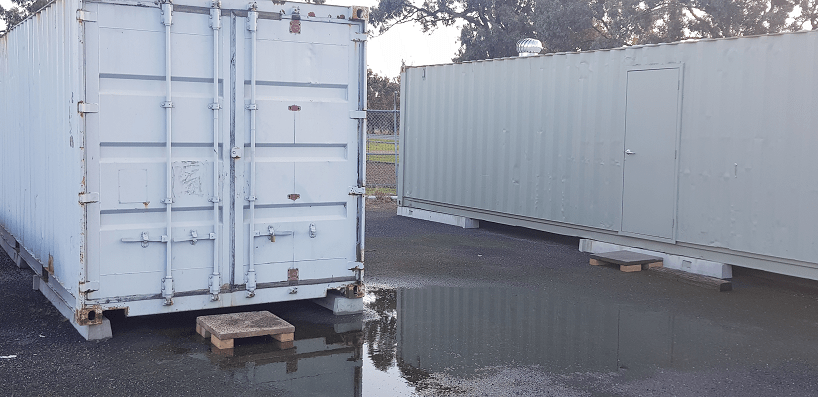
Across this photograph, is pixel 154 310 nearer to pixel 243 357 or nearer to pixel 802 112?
pixel 243 357

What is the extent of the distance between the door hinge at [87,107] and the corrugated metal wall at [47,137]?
47 millimetres

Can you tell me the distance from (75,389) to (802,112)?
7.39m

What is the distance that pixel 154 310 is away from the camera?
639 centimetres

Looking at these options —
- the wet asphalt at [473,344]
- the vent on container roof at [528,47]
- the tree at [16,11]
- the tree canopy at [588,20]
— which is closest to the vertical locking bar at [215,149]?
the wet asphalt at [473,344]

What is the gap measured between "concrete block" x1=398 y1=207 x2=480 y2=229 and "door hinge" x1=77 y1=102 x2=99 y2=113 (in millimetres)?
8287

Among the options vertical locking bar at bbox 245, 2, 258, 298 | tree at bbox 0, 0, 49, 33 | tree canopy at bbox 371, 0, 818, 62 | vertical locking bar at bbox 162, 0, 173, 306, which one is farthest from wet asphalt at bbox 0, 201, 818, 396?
tree at bbox 0, 0, 49, 33

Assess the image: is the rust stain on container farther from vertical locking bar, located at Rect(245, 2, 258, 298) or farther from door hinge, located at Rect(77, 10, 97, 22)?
door hinge, located at Rect(77, 10, 97, 22)

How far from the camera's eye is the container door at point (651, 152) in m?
9.82

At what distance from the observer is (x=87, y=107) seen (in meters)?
5.96

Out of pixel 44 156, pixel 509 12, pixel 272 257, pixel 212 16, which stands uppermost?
pixel 509 12

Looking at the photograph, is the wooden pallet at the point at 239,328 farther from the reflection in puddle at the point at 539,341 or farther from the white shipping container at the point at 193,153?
the reflection in puddle at the point at 539,341

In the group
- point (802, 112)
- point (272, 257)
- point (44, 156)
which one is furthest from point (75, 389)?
point (802, 112)

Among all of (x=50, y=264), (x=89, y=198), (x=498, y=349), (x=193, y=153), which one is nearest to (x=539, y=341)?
(x=498, y=349)

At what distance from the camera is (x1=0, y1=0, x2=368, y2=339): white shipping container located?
608 centimetres
